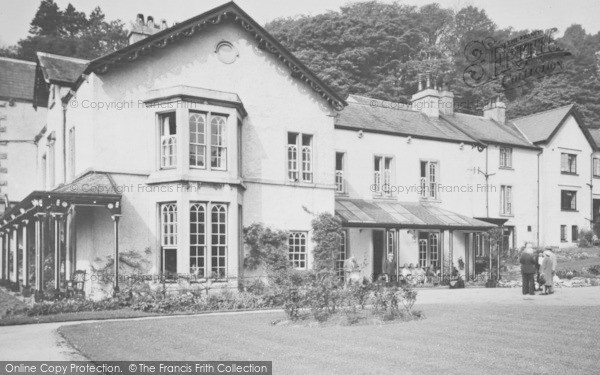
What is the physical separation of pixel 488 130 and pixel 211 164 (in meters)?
22.3

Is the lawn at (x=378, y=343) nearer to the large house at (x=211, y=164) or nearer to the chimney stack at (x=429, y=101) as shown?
the large house at (x=211, y=164)

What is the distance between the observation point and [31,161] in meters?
28.9

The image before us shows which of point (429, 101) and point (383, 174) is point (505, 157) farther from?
point (383, 174)

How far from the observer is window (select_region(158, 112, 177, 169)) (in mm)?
18703

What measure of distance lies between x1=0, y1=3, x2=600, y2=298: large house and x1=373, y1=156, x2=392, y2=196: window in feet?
0.17

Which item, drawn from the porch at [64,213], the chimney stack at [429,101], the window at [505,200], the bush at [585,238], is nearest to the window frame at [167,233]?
the porch at [64,213]

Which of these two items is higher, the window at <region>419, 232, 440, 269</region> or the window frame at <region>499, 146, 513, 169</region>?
the window frame at <region>499, 146, 513, 169</region>

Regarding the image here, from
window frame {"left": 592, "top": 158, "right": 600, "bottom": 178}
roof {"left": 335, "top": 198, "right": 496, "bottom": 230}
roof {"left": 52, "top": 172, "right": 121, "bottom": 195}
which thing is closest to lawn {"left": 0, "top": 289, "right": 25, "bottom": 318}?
roof {"left": 52, "top": 172, "right": 121, "bottom": 195}

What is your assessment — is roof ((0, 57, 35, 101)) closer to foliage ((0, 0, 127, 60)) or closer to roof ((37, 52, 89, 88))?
foliage ((0, 0, 127, 60))

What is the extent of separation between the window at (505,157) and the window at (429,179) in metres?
6.48

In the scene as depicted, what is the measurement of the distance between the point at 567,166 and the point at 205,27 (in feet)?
96.2

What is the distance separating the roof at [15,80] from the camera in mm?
28906

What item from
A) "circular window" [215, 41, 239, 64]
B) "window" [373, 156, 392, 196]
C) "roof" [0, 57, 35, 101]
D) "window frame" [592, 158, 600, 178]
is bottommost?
"window" [373, 156, 392, 196]

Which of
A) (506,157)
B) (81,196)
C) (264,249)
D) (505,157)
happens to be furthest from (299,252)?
(506,157)
